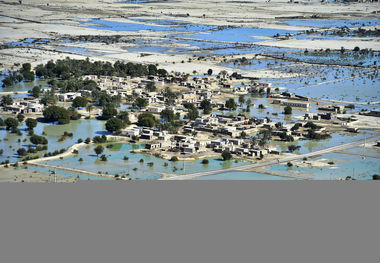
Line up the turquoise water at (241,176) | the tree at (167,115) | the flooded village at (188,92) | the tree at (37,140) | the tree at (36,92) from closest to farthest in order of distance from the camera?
the turquoise water at (241,176) → the flooded village at (188,92) → the tree at (37,140) → the tree at (167,115) → the tree at (36,92)

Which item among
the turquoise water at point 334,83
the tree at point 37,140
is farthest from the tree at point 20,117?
the turquoise water at point 334,83

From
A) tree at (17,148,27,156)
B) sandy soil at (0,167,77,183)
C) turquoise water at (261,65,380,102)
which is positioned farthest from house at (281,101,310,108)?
sandy soil at (0,167,77,183)

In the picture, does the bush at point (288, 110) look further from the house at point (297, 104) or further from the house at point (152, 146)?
the house at point (152, 146)

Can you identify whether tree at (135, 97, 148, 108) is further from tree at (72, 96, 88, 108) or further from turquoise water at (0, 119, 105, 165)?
turquoise water at (0, 119, 105, 165)

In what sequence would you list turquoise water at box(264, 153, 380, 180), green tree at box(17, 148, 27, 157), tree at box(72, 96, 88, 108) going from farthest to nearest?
tree at box(72, 96, 88, 108), green tree at box(17, 148, 27, 157), turquoise water at box(264, 153, 380, 180)

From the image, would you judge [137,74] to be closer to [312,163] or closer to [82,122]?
[82,122]

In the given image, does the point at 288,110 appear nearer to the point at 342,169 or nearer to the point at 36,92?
the point at 342,169
